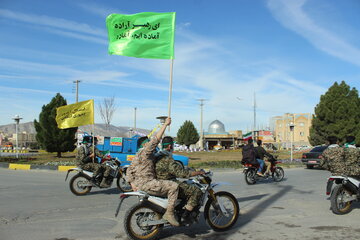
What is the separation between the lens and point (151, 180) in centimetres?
509

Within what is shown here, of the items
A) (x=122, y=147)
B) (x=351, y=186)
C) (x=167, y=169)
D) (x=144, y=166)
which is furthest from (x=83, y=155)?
(x=122, y=147)

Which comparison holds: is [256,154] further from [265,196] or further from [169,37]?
[169,37]

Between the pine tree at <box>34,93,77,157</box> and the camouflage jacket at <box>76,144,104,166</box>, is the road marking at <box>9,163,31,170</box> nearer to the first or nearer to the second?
the pine tree at <box>34,93,77,157</box>

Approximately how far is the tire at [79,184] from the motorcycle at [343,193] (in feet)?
20.1

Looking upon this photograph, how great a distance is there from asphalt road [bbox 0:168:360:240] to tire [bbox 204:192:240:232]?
124 mm

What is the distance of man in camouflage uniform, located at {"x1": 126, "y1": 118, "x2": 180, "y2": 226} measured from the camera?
4996 mm

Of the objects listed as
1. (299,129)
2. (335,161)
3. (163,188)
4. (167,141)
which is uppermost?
(299,129)

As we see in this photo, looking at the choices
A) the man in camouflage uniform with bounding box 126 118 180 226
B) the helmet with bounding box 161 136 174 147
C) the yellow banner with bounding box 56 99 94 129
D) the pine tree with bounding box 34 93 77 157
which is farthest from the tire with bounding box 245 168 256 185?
the pine tree with bounding box 34 93 77 157

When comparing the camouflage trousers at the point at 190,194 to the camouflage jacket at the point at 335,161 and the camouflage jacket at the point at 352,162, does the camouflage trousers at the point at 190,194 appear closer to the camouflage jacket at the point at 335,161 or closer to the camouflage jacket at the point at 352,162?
the camouflage jacket at the point at 335,161

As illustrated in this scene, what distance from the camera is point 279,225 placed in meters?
5.94

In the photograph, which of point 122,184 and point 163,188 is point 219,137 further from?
point 163,188

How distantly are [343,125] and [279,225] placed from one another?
34.8 meters

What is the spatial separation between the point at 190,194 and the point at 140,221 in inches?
33.4

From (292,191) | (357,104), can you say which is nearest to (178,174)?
(292,191)
